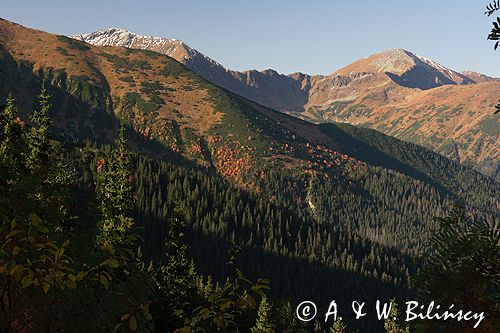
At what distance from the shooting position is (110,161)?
1502 inches

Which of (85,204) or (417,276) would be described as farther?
(85,204)

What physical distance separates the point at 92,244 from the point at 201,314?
297 inches

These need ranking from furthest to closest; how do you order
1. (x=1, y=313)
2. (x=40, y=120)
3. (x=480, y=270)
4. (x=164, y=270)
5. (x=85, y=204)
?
(x=164, y=270)
(x=40, y=120)
(x=85, y=204)
(x=1, y=313)
(x=480, y=270)

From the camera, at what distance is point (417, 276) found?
6012 mm

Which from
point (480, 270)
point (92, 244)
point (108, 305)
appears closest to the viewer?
point (480, 270)

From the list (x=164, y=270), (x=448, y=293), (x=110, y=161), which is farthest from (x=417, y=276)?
(x=164, y=270)

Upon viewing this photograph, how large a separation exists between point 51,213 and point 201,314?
9065 millimetres

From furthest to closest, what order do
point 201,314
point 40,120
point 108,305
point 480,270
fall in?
1. point 40,120
2. point 108,305
3. point 201,314
4. point 480,270

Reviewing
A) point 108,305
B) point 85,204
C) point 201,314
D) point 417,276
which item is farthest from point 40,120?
point 417,276

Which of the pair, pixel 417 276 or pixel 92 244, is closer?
pixel 417 276

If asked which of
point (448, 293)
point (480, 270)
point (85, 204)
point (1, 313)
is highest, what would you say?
point (480, 270)

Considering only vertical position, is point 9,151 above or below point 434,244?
below

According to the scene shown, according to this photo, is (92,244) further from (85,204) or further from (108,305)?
(85,204)

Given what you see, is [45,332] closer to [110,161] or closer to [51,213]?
[51,213]
